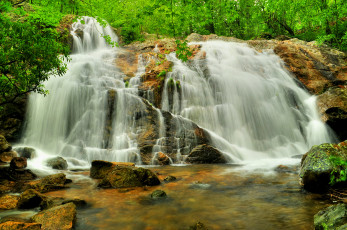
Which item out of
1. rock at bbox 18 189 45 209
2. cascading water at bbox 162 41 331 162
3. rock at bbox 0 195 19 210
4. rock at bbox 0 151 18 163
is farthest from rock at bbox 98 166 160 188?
cascading water at bbox 162 41 331 162

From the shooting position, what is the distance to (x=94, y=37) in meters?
22.1

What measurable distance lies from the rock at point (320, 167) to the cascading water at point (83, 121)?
21.0 feet

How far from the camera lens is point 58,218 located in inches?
138

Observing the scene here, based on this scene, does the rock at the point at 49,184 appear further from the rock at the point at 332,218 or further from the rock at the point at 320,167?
the rock at the point at 320,167

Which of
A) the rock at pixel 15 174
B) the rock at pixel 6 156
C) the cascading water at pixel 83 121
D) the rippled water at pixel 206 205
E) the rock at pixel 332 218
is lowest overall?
the rippled water at pixel 206 205

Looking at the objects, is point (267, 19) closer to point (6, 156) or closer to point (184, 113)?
point (184, 113)

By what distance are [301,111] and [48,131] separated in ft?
47.2

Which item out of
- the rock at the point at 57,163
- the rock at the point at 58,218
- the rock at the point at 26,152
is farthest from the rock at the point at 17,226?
the rock at the point at 26,152

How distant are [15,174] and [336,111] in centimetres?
1449

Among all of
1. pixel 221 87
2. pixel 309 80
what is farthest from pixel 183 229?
pixel 309 80

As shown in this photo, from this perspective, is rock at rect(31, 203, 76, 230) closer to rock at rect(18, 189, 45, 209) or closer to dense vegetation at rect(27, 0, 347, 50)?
rock at rect(18, 189, 45, 209)

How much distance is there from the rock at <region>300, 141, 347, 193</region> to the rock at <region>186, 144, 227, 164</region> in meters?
4.32

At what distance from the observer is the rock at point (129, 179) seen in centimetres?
580

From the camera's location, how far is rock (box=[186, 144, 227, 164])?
930 cm
